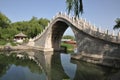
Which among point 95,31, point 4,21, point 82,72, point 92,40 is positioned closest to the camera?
point 82,72

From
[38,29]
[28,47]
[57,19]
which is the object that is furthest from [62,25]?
[38,29]

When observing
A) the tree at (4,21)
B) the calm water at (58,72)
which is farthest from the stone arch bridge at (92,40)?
the tree at (4,21)

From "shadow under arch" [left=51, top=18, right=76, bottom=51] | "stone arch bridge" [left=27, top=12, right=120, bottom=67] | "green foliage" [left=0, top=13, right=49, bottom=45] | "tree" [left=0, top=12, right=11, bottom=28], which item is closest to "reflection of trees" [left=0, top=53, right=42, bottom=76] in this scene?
"stone arch bridge" [left=27, top=12, right=120, bottom=67]

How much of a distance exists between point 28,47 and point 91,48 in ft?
81.8

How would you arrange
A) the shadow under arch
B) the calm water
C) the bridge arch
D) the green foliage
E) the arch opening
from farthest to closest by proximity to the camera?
the green foliage, the arch opening, the shadow under arch, the bridge arch, the calm water

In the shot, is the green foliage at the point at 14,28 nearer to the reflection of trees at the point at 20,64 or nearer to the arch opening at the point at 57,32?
the arch opening at the point at 57,32

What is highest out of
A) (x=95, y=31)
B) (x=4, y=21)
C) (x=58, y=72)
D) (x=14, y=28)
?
(x=4, y=21)

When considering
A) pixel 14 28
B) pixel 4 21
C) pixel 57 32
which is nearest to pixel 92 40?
pixel 57 32

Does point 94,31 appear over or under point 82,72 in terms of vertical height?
over

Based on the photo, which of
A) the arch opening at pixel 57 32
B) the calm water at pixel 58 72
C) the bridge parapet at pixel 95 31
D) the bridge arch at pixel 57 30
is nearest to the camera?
the calm water at pixel 58 72

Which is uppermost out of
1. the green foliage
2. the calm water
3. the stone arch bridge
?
the green foliage

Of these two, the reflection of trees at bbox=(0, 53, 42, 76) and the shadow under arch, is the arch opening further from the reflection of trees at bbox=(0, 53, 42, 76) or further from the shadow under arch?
the reflection of trees at bbox=(0, 53, 42, 76)

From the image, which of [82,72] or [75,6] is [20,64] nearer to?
[82,72]

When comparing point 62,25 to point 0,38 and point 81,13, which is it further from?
point 81,13
